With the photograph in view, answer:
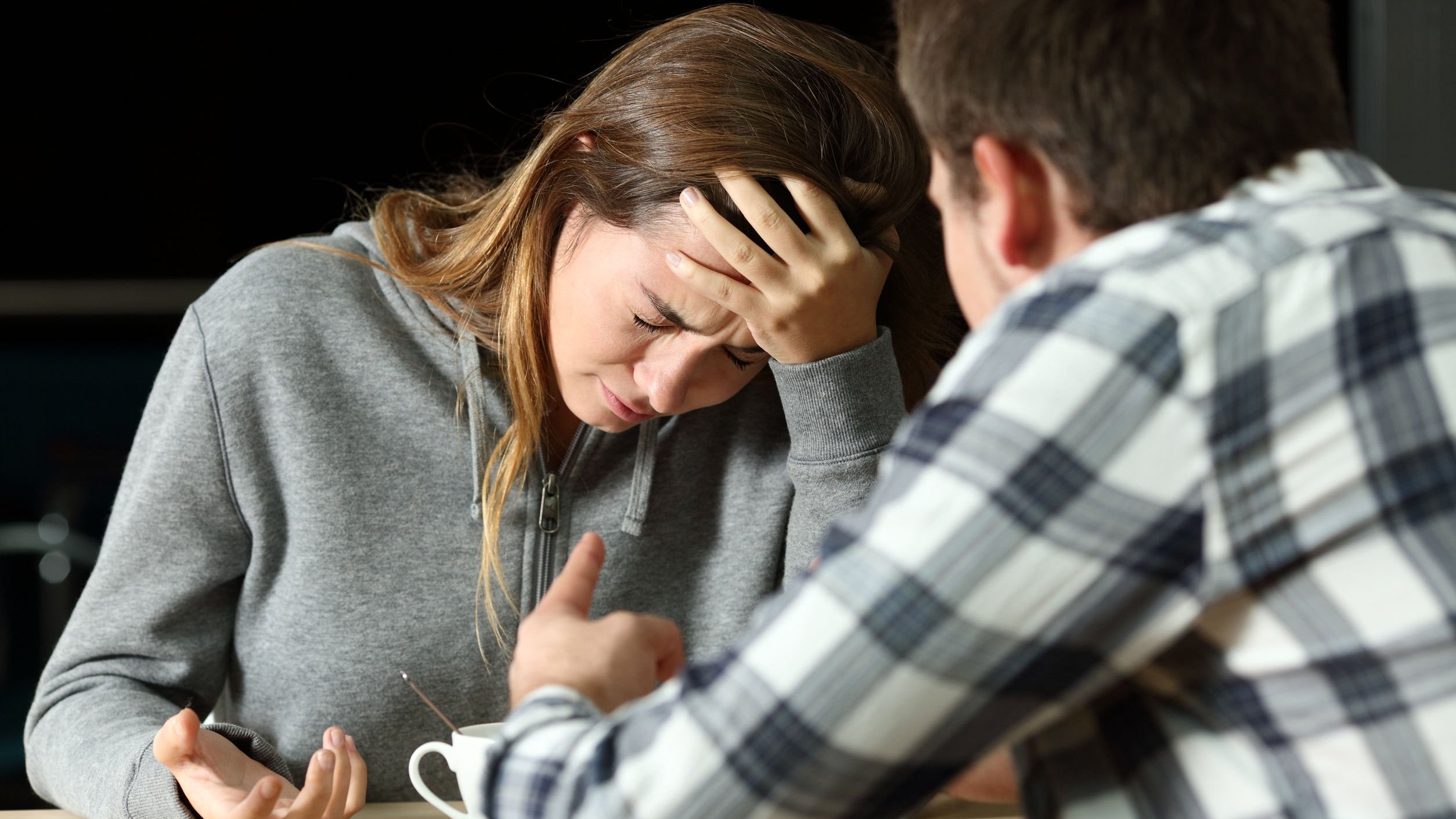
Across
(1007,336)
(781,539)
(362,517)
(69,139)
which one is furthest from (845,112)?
(69,139)

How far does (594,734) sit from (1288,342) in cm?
34

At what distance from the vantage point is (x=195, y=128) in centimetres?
269

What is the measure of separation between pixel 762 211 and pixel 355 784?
1.85ft

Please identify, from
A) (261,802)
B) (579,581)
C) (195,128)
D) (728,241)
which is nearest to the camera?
(579,581)

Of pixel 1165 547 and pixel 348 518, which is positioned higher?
pixel 1165 547

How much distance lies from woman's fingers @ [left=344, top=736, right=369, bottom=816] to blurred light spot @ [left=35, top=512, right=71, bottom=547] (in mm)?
1919

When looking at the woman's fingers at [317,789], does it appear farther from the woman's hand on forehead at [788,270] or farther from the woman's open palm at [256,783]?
the woman's hand on forehead at [788,270]

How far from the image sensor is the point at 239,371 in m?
1.18

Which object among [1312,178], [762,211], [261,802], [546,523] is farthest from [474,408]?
[1312,178]

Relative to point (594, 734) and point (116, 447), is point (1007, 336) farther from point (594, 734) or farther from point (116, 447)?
point (116, 447)

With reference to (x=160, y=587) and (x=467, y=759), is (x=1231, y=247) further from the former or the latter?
(x=160, y=587)

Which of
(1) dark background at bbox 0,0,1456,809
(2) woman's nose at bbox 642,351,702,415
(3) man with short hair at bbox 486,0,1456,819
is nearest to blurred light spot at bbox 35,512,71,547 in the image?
(1) dark background at bbox 0,0,1456,809

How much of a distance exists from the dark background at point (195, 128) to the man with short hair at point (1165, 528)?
6.97ft

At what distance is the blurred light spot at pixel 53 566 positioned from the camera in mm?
2559
